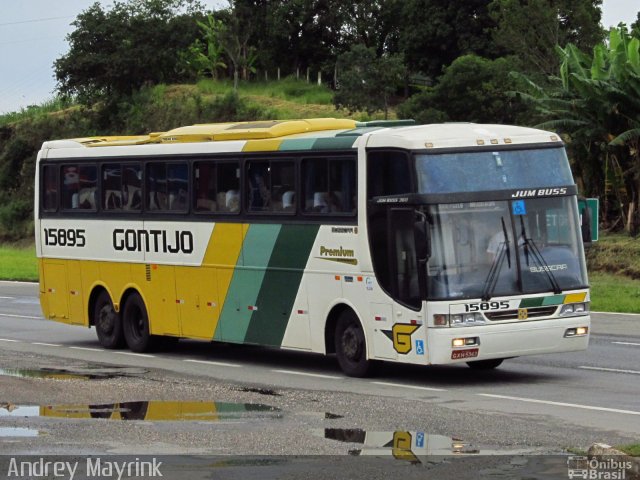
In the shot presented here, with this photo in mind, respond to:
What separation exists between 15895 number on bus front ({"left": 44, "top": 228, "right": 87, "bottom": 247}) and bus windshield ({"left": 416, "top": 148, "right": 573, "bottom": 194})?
8.41 metres

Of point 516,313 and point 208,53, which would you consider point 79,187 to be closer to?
point 516,313

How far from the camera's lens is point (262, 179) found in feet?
63.0

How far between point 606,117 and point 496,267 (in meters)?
18.6

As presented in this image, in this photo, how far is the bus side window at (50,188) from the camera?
2370 centimetres

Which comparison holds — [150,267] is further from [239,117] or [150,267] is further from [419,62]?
[419,62]

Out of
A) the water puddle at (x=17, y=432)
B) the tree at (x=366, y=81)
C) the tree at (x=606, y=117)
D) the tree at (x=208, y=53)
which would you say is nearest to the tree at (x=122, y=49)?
the tree at (x=208, y=53)

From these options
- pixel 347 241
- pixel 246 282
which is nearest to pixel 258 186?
pixel 246 282

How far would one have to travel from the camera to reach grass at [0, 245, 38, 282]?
4352 centimetres

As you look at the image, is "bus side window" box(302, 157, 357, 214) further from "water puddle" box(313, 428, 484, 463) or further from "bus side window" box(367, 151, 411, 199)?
"water puddle" box(313, 428, 484, 463)

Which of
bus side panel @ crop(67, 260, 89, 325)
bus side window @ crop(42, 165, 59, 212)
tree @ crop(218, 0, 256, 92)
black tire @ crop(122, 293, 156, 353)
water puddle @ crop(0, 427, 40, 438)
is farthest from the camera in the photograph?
tree @ crop(218, 0, 256, 92)

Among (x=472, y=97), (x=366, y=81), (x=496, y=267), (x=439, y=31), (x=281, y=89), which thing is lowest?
(x=496, y=267)

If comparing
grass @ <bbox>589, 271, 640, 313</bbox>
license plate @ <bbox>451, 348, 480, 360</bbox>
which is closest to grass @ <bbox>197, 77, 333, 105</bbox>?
grass @ <bbox>589, 271, 640, 313</bbox>

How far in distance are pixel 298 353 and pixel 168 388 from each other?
5493mm

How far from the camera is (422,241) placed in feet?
52.4
